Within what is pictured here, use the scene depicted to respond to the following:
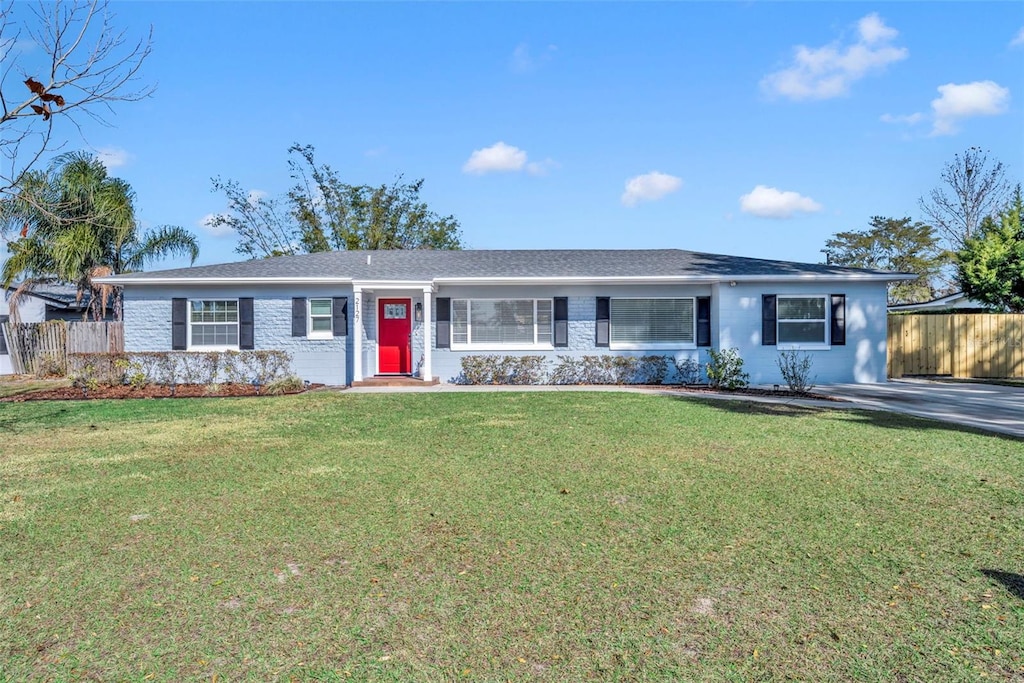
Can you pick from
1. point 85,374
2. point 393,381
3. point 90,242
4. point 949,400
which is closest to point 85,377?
point 85,374

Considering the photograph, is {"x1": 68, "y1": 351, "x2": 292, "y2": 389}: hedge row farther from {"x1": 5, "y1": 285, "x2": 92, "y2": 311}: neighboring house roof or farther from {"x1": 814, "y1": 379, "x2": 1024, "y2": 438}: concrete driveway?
{"x1": 814, "y1": 379, "x2": 1024, "y2": 438}: concrete driveway

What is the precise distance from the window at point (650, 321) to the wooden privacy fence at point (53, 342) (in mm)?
14644

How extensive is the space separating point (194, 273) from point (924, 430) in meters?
16.5

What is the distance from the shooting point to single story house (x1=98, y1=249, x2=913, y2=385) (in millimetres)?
16297

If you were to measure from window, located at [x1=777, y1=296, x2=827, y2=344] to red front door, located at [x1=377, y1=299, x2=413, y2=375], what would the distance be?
9.83 metres

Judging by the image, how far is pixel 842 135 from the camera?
18.7 metres

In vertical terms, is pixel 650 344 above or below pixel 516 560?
above

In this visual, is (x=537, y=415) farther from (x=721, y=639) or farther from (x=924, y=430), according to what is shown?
(x=721, y=639)

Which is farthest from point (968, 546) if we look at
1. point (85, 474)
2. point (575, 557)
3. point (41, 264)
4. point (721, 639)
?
point (41, 264)

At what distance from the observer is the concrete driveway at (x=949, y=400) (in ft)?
33.2

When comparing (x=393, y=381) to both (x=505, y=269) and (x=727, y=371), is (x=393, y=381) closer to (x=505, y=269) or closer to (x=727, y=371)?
(x=505, y=269)

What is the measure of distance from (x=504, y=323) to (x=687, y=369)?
4.99 metres

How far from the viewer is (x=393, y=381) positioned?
15781mm

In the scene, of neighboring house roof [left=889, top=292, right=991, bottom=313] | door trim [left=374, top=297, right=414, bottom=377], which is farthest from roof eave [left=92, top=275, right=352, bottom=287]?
neighboring house roof [left=889, top=292, right=991, bottom=313]
